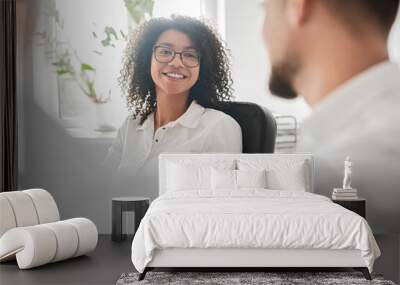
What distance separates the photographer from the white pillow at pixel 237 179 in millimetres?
6688

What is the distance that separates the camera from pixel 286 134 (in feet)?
24.5

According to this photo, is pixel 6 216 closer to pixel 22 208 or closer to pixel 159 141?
pixel 22 208

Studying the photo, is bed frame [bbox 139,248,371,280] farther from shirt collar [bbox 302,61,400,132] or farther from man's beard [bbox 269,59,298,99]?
man's beard [bbox 269,59,298,99]

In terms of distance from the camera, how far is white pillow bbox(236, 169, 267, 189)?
6680 millimetres

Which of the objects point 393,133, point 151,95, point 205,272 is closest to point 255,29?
point 151,95

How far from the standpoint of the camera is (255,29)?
7465mm

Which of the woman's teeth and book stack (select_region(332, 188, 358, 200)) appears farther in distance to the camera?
the woman's teeth

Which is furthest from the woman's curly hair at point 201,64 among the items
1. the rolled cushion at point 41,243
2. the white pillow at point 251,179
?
the rolled cushion at point 41,243

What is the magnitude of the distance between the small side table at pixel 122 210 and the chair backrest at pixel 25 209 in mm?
864

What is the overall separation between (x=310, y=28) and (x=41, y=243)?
363 centimetres

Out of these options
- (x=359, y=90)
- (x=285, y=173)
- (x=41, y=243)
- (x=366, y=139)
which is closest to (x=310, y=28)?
(x=359, y=90)


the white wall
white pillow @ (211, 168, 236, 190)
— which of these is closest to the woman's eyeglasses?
the white wall

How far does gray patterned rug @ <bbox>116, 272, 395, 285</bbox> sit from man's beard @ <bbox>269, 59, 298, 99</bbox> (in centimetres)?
253

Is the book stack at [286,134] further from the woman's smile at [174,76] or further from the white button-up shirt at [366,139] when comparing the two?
the woman's smile at [174,76]
